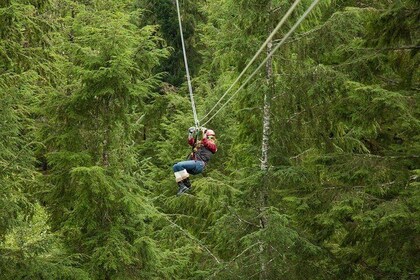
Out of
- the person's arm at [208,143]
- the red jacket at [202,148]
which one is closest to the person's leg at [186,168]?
the red jacket at [202,148]

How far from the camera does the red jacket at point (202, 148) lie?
36.4 feet

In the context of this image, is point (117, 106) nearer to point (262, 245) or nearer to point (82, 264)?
point (82, 264)

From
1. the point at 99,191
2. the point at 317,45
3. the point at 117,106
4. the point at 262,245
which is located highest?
the point at 317,45

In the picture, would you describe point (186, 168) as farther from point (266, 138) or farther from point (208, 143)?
point (266, 138)

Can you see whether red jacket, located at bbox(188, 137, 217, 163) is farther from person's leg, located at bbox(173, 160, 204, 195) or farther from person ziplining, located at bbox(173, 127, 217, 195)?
person's leg, located at bbox(173, 160, 204, 195)

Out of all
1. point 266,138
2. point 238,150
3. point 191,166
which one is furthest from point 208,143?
point 238,150

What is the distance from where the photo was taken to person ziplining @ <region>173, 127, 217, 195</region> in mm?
11054

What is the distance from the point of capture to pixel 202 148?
11.3 metres

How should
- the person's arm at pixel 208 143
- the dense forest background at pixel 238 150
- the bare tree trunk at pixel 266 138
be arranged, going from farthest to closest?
1. the bare tree trunk at pixel 266 138
2. the person's arm at pixel 208 143
3. the dense forest background at pixel 238 150

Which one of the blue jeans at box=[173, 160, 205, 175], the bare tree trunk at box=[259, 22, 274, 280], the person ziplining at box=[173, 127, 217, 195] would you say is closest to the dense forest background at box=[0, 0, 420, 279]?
the bare tree trunk at box=[259, 22, 274, 280]

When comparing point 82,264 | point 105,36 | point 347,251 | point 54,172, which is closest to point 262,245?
point 347,251

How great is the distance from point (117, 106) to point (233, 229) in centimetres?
320

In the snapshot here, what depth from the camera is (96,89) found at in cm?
1134

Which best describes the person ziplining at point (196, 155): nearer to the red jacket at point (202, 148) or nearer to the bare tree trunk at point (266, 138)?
the red jacket at point (202, 148)
